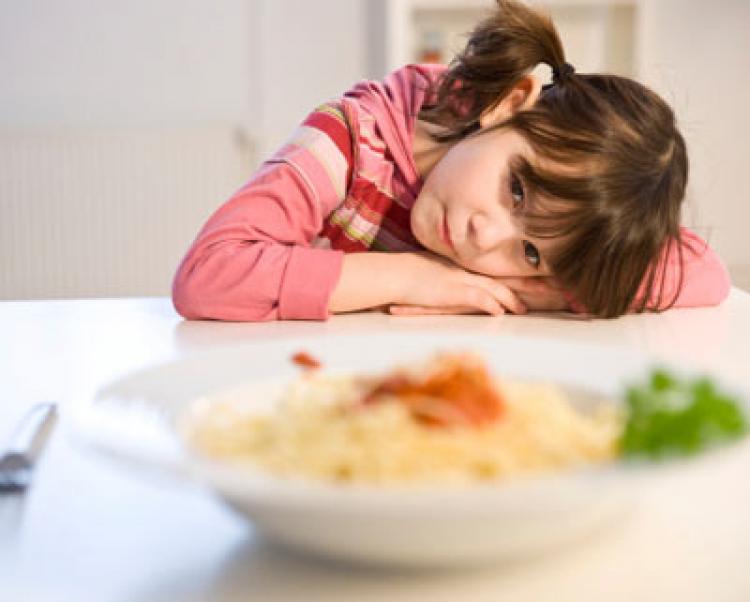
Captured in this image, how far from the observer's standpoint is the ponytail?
Result: 147 centimetres

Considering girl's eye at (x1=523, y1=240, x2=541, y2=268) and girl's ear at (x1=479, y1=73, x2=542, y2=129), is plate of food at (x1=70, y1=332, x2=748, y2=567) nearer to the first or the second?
girl's eye at (x1=523, y1=240, x2=541, y2=268)

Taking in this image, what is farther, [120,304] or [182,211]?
[182,211]

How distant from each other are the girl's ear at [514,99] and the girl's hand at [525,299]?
23cm

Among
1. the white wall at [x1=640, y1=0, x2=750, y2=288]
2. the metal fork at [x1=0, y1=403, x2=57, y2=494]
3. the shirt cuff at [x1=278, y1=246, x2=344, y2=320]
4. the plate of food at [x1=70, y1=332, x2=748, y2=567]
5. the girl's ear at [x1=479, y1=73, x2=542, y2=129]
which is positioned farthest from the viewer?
the white wall at [x1=640, y1=0, x2=750, y2=288]

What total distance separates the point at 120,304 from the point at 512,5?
0.66m

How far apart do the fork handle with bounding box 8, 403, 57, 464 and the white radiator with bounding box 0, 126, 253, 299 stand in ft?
9.89

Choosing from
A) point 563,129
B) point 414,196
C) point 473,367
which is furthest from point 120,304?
point 473,367

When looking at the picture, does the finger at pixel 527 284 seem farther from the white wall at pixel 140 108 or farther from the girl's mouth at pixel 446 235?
the white wall at pixel 140 108

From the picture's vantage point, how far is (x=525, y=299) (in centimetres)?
138

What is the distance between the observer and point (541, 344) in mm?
731

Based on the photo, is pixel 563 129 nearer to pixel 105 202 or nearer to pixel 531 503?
pixel 531 503

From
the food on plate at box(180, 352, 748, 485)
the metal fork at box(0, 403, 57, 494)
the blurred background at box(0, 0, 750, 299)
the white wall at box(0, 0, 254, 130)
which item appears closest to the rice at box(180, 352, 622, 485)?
the food on plate at box(180, 352, 748, 485)

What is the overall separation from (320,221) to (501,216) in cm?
25

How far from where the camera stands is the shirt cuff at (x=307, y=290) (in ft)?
4.19
